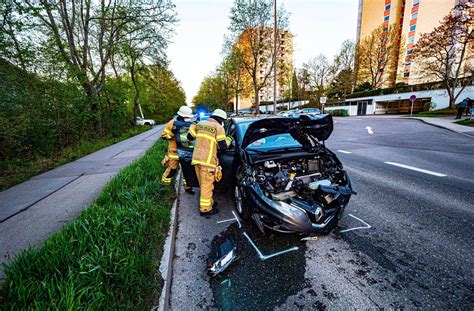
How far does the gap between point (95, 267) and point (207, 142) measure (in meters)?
2.08

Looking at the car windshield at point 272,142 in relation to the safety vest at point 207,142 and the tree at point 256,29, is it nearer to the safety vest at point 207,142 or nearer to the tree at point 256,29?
the safety vest at point 207,142

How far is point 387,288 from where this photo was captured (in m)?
1.89

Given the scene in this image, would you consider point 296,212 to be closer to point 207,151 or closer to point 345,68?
point 207,151

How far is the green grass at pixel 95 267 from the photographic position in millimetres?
1613

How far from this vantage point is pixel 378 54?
3488 cm

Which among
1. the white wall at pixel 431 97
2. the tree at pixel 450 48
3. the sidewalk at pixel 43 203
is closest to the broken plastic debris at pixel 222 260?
the sidewalk at pixel 43 203

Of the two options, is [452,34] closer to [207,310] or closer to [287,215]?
[287,215]

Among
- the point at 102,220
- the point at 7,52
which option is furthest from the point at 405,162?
the point at 7,52

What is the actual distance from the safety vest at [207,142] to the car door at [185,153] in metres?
0.55

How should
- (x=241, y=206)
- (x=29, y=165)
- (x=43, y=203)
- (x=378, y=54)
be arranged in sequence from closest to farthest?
(x=241, y=206) → (x=43, y=203) → (x=29, y=165) → (x=378, y=54)

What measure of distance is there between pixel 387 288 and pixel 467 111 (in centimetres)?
2683

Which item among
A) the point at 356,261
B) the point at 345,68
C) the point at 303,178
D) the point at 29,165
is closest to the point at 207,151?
the point at 303,178

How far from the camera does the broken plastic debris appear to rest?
2.11 m

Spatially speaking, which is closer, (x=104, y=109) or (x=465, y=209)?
(x=465, y=209)
